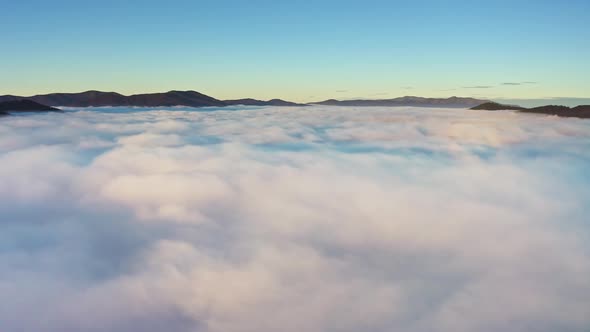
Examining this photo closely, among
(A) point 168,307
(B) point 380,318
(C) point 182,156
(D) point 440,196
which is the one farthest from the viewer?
(C) point 182,156

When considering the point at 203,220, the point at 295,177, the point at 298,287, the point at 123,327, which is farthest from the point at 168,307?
the point at 295,177

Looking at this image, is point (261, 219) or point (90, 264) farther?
point (261, 219)

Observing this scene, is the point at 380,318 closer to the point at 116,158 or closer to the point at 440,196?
the point at 440,196

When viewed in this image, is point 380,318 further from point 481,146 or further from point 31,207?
point 481,146

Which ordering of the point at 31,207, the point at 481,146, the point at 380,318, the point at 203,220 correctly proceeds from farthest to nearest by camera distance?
the point at 481,146
the point at 31,207
the point at 203,220
the point at 380,318

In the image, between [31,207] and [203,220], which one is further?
[31,207]

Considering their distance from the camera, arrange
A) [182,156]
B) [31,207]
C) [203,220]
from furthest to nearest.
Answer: [182,156], [31,207], [203,220]

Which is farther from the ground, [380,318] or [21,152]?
[21,152]

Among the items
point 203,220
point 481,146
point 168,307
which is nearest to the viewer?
point 168,307

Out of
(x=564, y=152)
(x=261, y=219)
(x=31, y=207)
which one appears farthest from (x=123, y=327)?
(x=564, y=152)
